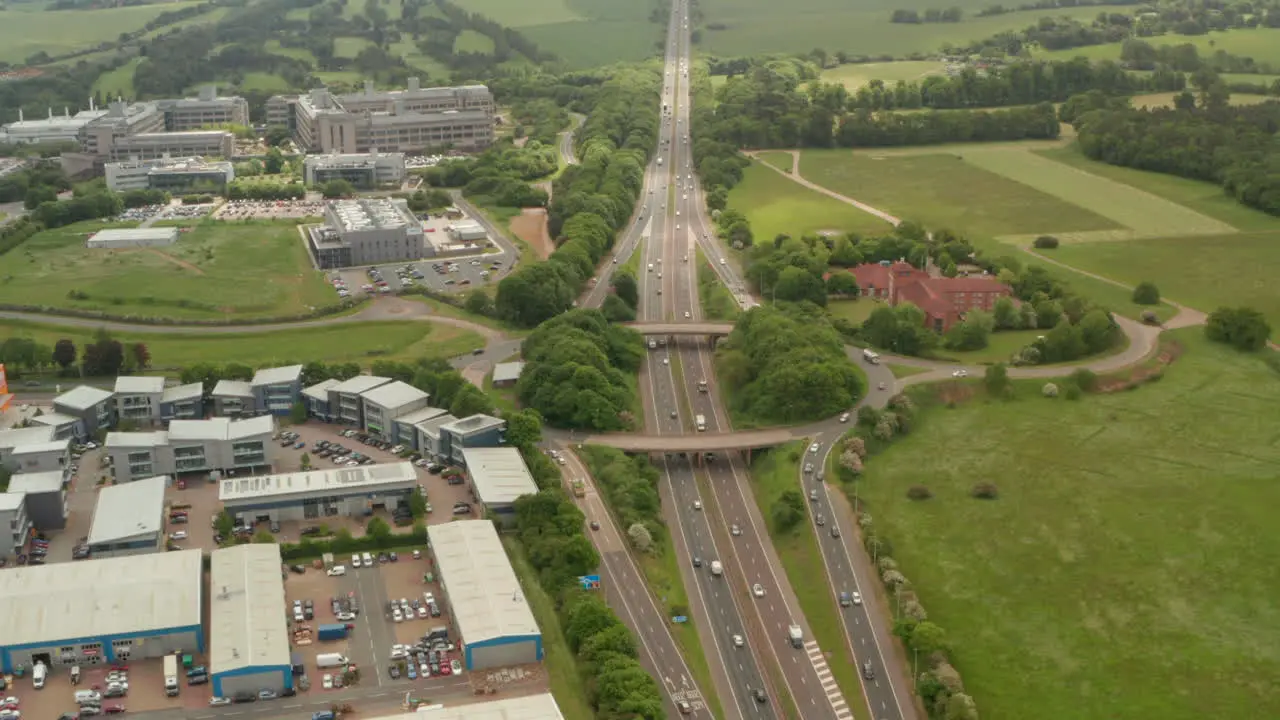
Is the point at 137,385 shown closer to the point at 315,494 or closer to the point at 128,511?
the point at 128,511

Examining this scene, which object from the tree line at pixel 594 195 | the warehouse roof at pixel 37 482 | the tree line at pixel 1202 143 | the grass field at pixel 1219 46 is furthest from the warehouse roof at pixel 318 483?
the grass field at pixel 1219 46

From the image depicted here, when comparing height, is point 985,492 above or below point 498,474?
below

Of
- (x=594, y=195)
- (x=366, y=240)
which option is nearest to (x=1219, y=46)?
(x=594, y=195)

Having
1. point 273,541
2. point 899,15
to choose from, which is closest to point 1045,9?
point 899,15

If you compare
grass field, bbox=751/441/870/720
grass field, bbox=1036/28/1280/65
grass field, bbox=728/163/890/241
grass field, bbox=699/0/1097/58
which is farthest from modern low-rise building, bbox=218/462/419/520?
grass field, bbox=1036/28/1280/65

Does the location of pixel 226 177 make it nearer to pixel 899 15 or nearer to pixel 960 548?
pixel 960 548

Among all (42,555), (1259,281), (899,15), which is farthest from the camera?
(899,15)
